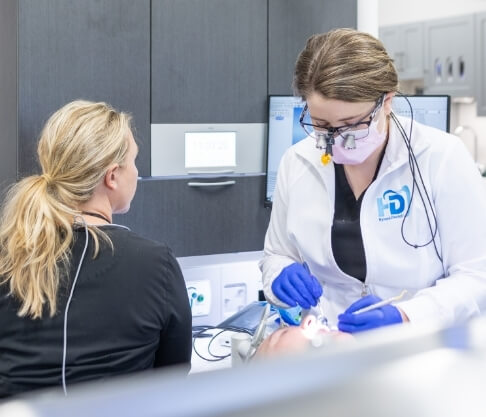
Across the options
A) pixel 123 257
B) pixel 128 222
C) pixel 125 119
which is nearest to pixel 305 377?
pixel 123 257

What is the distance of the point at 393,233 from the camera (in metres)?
1.58

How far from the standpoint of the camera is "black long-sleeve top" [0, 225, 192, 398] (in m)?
1.35

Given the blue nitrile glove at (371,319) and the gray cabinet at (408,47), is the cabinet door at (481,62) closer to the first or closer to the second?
the gray cabinet at (408,47)

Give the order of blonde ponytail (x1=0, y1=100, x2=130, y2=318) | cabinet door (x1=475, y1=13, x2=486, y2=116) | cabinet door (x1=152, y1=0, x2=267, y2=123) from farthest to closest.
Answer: cabinet door (x1=475, y1=13, x2=486, y2=116) → cabinet door (x1=152, y1=0, x2=267, y2=123) → blonde ponytail (x1=0, y1=100, x2=130, y2=318)

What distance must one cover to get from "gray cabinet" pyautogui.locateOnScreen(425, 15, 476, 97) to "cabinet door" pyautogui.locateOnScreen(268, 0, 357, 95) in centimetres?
293

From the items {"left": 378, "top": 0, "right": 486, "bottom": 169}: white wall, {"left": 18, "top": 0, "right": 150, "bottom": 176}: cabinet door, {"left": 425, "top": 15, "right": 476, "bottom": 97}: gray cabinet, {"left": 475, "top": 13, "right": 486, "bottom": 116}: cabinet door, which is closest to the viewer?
{"left": 18, "top": 0, "right": 150, "bottom": 176}: cabinet door

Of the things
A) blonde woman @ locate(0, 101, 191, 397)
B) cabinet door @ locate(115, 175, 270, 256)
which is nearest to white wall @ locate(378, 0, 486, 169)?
cabinet door @ locate(115, 175, 270, 256)

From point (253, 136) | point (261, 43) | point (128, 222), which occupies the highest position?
point (261, 43)

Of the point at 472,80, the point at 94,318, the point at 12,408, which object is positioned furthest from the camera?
the point at 472,80

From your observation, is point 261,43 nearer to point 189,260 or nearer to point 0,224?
point 189,260

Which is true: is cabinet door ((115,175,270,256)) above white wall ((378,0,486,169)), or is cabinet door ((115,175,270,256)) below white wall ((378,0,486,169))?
below

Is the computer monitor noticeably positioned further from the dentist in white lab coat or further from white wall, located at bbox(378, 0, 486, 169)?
white wall, located at bbox(378, 0, 486, 169)

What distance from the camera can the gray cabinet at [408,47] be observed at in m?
5.28

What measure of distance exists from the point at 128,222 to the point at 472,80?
3.63 metres
